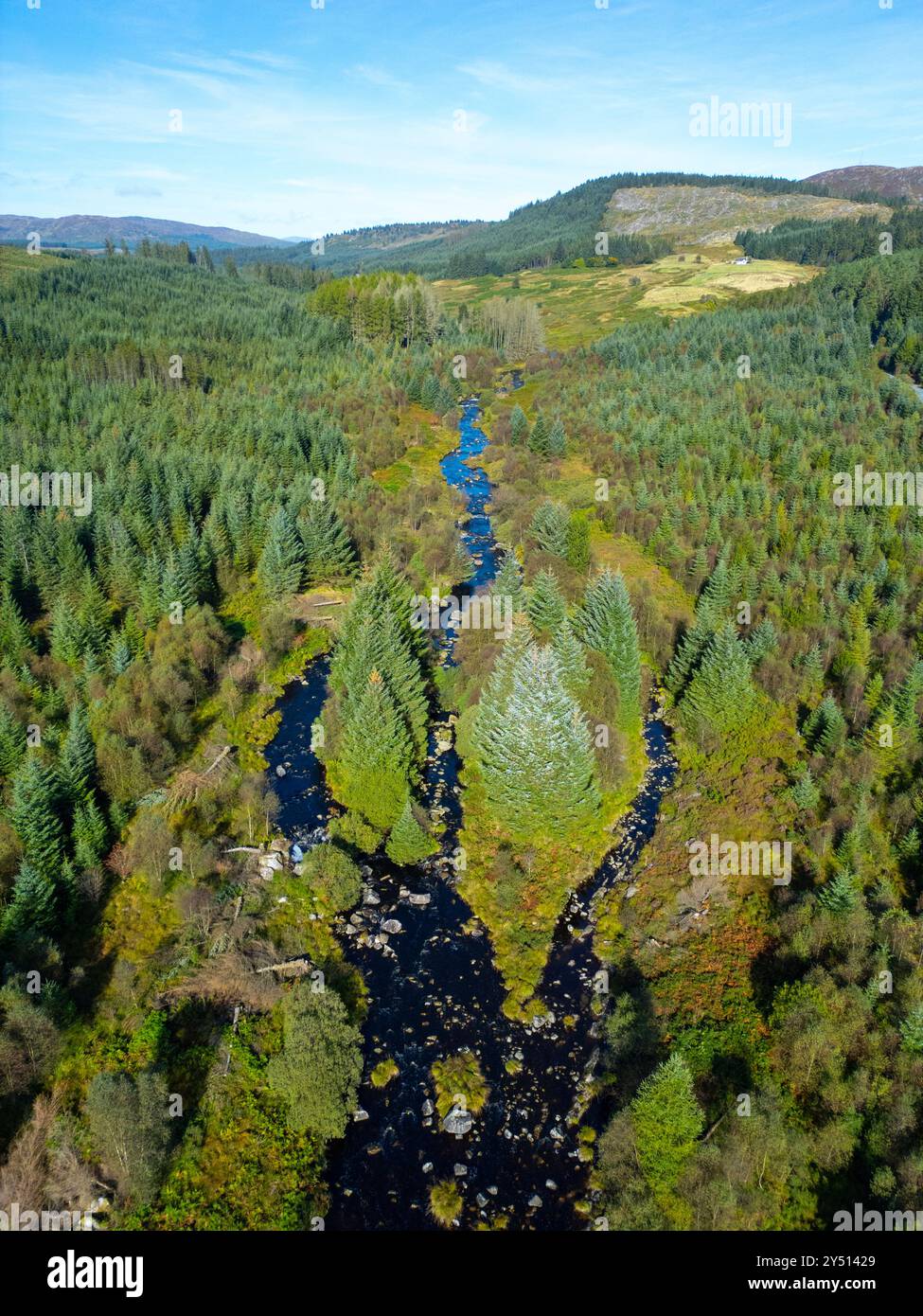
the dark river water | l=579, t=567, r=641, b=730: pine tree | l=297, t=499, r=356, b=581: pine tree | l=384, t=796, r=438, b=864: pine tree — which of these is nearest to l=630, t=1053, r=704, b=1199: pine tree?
the dark river water

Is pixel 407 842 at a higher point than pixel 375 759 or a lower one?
lower

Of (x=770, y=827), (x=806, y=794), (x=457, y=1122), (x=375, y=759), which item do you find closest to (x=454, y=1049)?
(x=457, y=1122)

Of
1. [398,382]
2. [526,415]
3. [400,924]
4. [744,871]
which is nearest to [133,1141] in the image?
[400,924]

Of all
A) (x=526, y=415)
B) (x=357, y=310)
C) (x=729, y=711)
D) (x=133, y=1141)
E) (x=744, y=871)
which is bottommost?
(x=133, y=1141)

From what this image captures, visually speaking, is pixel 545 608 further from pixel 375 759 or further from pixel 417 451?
pixel 417 451

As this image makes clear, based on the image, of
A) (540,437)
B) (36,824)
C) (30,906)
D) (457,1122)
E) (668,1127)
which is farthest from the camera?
(540,437)

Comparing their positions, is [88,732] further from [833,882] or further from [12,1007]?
[833,882]
